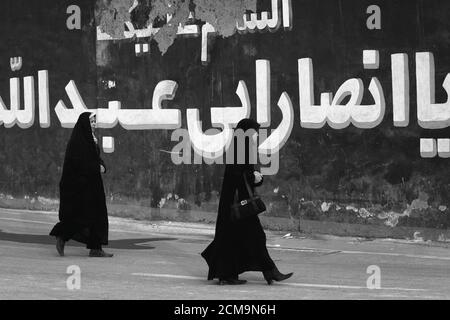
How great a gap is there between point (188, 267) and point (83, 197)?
1.91m

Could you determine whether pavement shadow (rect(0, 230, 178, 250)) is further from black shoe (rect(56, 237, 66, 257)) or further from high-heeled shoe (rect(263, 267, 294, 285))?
high-heeled shoe (rect(263, 267, 294, 285))

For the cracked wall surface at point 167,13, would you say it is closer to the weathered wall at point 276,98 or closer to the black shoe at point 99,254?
the weathered wall at point 276,98

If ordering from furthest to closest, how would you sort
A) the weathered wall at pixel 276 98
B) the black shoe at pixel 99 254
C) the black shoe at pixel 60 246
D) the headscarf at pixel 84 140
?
the weathered wall at pixel 276 98
the headscarf at pixel 84 140
the black shoe at pixel 60 246
the black shoe at pixel 99 254

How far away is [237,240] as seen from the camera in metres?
11.3

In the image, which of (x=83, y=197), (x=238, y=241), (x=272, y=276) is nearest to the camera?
(x=272, y=276)

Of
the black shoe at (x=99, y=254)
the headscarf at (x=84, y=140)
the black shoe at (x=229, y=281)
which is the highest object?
the headscarf at (x=84, y=140)

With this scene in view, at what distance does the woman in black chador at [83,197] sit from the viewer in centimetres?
1378

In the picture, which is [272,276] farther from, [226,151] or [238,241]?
[226,151]

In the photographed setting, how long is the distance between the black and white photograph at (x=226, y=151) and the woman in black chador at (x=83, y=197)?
0.07 feet

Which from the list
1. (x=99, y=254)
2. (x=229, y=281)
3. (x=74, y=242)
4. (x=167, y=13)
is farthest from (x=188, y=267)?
(x=167, y=13)

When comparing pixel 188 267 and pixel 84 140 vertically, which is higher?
pixel 84 140

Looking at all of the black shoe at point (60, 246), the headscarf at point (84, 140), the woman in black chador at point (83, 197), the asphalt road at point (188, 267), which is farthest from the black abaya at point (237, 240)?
the headscarf at point (84, 140)

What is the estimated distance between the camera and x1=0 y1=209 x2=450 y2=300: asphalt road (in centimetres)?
1063
